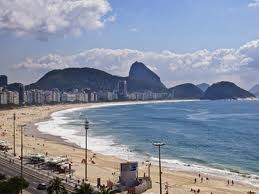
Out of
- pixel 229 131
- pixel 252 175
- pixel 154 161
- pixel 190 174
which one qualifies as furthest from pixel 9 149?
pixel 229 131

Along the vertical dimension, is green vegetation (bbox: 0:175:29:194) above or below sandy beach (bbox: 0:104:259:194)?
above

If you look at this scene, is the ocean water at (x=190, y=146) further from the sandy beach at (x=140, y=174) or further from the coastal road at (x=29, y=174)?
the coastal road at (x=29, y=174)

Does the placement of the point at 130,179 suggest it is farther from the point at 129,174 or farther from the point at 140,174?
the point at 140,174

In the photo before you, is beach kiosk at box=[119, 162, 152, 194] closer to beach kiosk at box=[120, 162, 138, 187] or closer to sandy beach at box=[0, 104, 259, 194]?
beach kiosk at box=[120, 162, 138, 187]

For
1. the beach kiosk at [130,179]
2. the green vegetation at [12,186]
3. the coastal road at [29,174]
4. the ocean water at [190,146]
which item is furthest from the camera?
the ocean water at [190,146]

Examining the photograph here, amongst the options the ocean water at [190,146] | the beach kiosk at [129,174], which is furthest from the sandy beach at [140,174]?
the ocean water at [190,146]

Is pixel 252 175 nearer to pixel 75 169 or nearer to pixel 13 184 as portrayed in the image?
pixel 75 169

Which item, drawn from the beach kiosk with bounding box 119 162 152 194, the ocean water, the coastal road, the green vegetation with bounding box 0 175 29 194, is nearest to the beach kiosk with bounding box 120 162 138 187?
the beach kiosk with bounding box 119 162 152 194

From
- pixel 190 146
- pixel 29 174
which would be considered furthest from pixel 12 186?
pixel 190 146

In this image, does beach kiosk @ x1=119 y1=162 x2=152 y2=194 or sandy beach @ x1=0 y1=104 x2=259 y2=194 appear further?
sandy beach @ x1=0 y1=104 x2=259 y2=194
